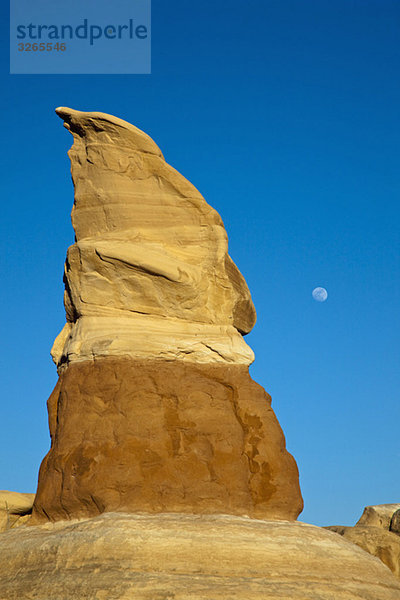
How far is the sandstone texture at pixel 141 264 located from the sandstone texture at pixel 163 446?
1.56ft

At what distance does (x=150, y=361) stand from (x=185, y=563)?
13.4 ft

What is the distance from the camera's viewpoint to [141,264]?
16.1 metres

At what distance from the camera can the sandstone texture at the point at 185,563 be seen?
12.4m

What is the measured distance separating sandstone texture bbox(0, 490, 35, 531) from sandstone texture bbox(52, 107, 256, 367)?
5.51 meters

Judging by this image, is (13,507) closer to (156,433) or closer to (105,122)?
(156,433)

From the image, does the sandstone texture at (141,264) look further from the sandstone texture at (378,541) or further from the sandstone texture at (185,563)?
the sandstone texture at (378,541)

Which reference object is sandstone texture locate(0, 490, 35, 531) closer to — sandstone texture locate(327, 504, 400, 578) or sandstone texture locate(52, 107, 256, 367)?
sandstone texture locate(52, 107, 256, 367)

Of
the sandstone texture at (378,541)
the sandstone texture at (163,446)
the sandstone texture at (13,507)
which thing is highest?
the sandstone texture at (163,446)

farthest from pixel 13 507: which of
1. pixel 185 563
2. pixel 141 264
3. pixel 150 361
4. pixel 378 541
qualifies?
pixel 185 563

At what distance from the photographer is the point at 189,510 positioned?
568 inches

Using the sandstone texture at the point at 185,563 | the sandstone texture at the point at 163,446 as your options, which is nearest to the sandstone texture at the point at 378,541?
the sandstone texture at the point at 163,446

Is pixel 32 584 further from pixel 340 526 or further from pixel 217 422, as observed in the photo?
pixel 340 526

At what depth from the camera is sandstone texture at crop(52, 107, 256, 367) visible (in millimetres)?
16000

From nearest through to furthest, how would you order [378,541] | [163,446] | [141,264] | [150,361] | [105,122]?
1. [163,446]
2. [150,361]
3. [141,264]
4. [105,122]
5. [378,541]
